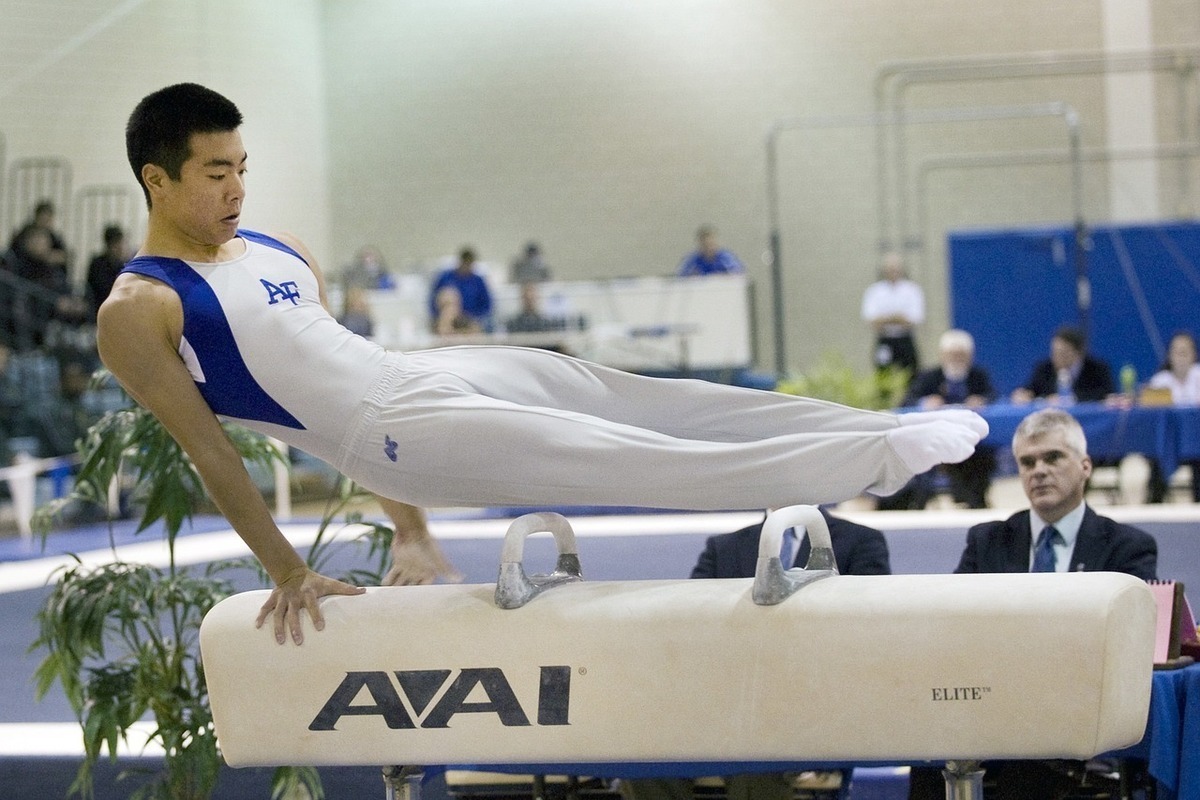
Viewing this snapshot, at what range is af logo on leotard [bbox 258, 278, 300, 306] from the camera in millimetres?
2816

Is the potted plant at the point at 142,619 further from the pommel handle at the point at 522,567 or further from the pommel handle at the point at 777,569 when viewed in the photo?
the pommel handle at the point at 777,569

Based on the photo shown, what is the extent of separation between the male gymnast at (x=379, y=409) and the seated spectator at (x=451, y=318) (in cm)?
950

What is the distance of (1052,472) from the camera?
13.2 ft

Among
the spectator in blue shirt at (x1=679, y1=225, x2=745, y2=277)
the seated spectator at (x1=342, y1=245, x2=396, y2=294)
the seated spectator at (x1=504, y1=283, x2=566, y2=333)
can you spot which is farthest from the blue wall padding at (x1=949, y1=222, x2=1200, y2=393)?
→ the seated spectator at (x1=342, y1=245, x2=396, y2=294)

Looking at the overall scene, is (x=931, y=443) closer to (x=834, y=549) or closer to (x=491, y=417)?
(x=491, y=417)

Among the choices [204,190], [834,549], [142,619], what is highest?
[204,190]

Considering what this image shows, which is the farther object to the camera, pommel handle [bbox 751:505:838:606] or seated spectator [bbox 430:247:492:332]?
seated spectator [bbox 430:247:492:332]

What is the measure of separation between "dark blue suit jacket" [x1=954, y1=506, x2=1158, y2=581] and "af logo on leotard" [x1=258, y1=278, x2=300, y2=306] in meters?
2.22

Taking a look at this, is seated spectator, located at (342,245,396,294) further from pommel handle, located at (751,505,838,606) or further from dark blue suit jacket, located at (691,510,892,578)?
pommel handle, located at (751,505,838,606)

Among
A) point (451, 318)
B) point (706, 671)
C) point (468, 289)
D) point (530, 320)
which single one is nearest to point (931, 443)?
point (706, 671)

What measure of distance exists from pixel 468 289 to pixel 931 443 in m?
11.1

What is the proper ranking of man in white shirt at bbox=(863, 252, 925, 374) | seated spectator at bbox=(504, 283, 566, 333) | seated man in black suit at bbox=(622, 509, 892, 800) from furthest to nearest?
1. seated spectator at bbox=(504, 283, 566, 333)
2. man in white shirt at bbox=(863, 252, 925, 374)
3. seated man in black suit at bbox=(622, 509, 892, 800)

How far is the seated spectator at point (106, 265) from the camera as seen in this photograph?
11.6 meters

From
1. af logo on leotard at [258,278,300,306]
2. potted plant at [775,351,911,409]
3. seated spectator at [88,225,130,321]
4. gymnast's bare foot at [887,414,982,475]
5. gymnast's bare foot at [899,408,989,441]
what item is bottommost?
gymnast's bare foot at [887,414,982,475]
